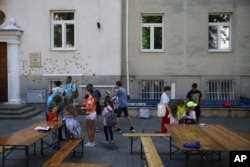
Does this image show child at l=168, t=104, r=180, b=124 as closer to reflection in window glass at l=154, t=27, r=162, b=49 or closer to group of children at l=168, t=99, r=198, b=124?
group of children at l=168, t=99, r=198, b=124

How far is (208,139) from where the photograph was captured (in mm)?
7457

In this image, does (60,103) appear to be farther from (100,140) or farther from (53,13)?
(53,13)

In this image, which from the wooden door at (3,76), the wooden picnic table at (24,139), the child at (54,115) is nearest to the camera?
the wooden picnic table at (24,139)

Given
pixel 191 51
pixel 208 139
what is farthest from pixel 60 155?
pixel 191 51

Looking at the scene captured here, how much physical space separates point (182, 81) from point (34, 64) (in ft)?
24.1

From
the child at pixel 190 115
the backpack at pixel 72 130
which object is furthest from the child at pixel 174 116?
the backpack at pixel 72 130

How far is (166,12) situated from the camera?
18375mm

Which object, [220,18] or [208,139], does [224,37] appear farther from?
[208,139]

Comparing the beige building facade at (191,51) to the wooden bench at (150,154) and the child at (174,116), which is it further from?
the wooden bench at (150,154)

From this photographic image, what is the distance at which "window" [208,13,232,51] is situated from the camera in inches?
735

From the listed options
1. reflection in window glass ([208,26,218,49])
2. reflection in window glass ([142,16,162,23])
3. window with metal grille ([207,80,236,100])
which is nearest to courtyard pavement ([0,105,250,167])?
window with metal grille ([207,80,236,100])

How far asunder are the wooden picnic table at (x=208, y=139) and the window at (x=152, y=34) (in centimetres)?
1002

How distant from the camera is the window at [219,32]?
18672 mm

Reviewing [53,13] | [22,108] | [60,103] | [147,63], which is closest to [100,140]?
[60,103]
